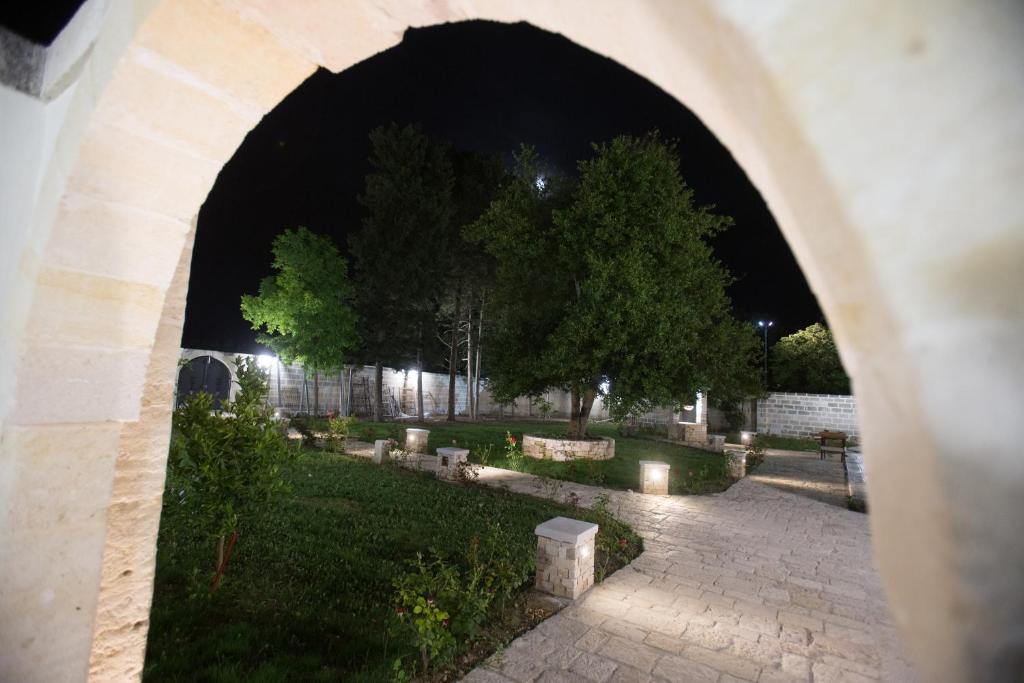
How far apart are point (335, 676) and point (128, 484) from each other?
6.86ft

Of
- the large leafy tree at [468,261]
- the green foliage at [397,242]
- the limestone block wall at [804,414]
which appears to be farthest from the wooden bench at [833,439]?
the green foliage at [397,242]

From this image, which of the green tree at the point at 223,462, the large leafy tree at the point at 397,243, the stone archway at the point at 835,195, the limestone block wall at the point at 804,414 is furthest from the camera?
the large leafy tree at the point at 397,243

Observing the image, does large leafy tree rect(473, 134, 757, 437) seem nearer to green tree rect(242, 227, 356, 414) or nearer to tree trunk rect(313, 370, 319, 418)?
green tree rect(242, 227, 356, 414)

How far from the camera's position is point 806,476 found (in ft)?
43.7

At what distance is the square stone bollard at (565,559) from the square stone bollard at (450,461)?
17.7 ft

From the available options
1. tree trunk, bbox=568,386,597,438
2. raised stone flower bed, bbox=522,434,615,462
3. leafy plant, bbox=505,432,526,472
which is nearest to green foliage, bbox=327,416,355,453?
leafy plant, bbox=505,432,526,472

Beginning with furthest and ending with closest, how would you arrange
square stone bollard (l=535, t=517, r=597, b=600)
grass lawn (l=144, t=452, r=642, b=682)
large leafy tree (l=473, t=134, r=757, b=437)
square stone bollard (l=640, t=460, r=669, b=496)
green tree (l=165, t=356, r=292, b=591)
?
large leafy tree (l=473, t=134, r=757, b=437) < square stone bollard (l=640, t=460, r=669, b=496) < square stone bollard (l=535, t=517, r=597, b=600) < green tree (l=165, t=356, r=292, b=591) < grass lawn (l=144, t=452, r=642, b=682)

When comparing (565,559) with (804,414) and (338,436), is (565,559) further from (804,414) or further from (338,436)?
(804,414)

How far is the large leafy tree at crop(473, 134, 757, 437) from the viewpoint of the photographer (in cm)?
1313

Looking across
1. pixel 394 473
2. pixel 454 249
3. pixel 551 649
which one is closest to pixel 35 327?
pixel 551 649

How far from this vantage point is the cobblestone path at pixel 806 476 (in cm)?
1096

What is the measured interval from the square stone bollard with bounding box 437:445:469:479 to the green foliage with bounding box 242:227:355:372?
11.8m

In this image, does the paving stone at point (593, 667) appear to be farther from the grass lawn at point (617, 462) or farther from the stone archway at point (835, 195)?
the grass lawn at point (617, 462)

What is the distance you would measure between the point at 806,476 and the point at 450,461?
10209 mm
